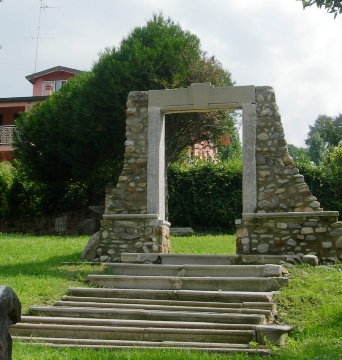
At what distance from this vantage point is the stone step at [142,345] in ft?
20.1

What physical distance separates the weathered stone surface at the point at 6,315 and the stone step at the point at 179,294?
4137 millimetres

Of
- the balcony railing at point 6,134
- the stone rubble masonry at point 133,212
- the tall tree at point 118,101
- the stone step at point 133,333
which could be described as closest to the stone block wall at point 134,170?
the stone rubble masonry at point 133,212

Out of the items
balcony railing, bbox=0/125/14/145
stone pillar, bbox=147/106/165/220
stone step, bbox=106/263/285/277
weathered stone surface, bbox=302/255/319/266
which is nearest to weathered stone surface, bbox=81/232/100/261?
stone pillar, bbox=147/106/165/220

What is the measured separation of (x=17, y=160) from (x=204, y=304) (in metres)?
15.8

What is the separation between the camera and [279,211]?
411 inches

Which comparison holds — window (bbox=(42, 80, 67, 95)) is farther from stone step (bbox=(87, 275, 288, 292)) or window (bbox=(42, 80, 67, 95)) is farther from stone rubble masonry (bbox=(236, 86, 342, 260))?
stone step (bbox=(87, 275, 288, 292))

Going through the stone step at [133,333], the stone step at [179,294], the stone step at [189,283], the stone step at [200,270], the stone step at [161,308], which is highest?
the stone step at [200,270]

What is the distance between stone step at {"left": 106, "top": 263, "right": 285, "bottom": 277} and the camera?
8562mm

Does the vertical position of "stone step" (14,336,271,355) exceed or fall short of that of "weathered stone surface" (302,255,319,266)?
it falls short

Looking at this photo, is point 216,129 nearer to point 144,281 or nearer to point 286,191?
point 286,191

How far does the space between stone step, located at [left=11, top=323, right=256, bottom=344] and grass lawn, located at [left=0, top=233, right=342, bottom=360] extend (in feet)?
1.84

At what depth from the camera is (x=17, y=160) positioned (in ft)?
72.0

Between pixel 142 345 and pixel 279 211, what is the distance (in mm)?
4819

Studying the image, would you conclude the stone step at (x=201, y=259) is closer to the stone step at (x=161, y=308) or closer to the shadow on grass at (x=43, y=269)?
the shadow on grass at (x=43, y=269)
